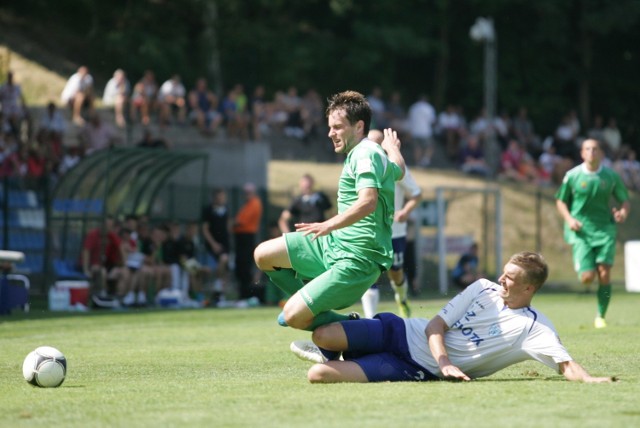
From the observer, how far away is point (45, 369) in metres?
9.36

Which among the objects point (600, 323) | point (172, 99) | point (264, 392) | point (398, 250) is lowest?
point (600, 323)

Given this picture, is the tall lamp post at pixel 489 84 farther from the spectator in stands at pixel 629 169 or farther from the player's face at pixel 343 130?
the player's face at pixel 343 130

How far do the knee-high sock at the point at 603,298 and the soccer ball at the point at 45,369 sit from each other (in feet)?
26.8

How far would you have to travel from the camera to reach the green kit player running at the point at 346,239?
922cm

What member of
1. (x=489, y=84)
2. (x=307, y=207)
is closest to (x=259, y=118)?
(x=489, y=84)

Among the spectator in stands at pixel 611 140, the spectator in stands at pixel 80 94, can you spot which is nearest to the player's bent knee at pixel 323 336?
the spectator in stands at pixel 80 94

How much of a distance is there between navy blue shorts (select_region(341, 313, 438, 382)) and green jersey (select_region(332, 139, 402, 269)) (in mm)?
511

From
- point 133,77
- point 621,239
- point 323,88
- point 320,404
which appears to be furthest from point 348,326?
point 323,88

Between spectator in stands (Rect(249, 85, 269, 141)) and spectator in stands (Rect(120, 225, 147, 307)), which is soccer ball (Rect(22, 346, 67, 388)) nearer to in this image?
spectator in stands (Rect(120, 225, 147, 307))

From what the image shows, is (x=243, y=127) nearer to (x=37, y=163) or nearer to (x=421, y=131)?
(x=421, y=131)

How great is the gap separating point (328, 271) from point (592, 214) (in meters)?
7.43

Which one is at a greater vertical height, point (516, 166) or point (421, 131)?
point (421, 131)

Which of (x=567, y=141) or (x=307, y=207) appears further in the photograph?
(x=567, y=141)

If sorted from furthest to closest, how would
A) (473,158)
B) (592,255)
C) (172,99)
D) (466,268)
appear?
(473,158), (172,99), (466,268), (592,255)
